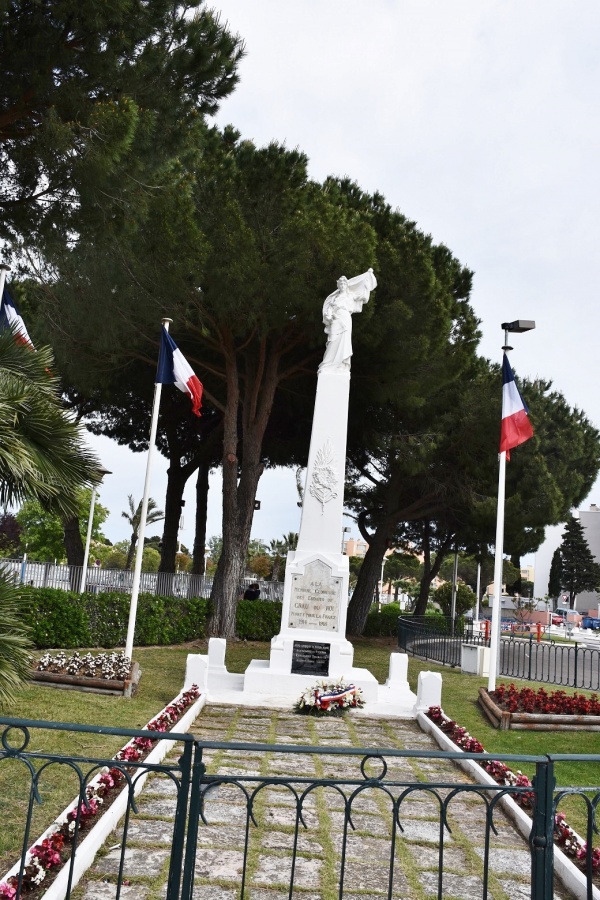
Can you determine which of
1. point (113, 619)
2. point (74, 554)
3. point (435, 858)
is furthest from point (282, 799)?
point (74, 554)

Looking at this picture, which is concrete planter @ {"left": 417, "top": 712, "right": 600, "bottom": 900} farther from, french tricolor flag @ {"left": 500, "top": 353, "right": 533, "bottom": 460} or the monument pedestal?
french tricolor flag @ {"left": 500, "top": 353, "right": 533, "bottom": 460}

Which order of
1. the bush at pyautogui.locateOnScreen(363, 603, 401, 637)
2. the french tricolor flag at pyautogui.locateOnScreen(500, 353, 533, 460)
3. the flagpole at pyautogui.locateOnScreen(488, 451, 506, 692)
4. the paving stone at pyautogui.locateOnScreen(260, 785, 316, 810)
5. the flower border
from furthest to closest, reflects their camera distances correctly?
the bush at pyautogui.locateOnScreen(363, 603, 401, 637) → the french tricolor flag at pyautogui.locateOnScreen(500, 353, 533, 460) → the flagpole at pyautogui.locateOnScreen(488, 451, 506, 692) → the flower border → the paving stone at pyautogui.locateOnScreen(260, 785, 316, 810)

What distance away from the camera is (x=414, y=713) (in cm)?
1076

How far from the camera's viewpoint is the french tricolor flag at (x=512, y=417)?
41.1 feet

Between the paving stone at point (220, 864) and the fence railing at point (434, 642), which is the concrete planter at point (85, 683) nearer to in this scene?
the paving stone at point (220, 864)

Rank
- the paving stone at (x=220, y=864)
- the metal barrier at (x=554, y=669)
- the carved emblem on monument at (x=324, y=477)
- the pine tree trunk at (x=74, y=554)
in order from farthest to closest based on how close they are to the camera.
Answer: the pine tree trunk at (x=74, y=554) → the metal barrier at (x=554, y=669) → the carved emblem on monument at (x=324, y=477) → the paving stone at (x=220, y=864)

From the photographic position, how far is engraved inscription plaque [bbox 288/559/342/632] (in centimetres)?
1226

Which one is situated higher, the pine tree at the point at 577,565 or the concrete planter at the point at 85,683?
the pine tree at the point at 577,565

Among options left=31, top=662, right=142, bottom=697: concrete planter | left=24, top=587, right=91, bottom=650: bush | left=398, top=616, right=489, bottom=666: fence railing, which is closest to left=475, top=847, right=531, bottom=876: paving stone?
left=31, top=662, right=142, bottom=697: concrete planter

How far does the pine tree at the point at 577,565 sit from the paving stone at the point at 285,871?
6080cm

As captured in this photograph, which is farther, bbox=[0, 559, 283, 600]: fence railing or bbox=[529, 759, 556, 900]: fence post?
bbox=[0, 559, 283, 600]: fence railing

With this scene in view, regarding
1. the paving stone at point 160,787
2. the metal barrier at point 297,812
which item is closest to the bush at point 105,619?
the paving stone at point 160,787

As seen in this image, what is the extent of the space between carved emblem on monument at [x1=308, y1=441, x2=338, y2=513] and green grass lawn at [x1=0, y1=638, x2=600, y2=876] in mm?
3953

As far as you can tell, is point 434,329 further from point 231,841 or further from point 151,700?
point 231,841
